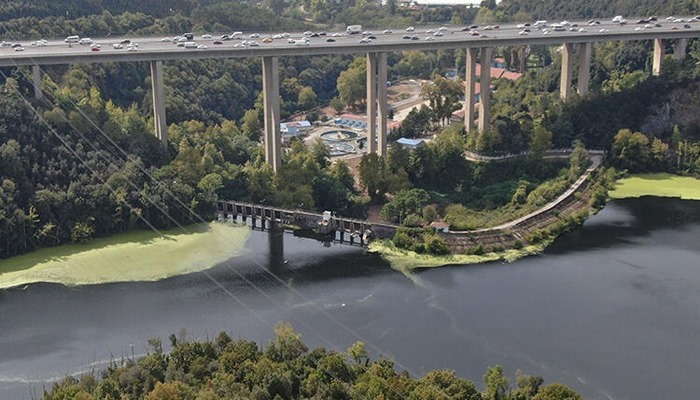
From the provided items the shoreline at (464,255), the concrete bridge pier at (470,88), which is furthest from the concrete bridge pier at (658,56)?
the concrete bridge pier at (470,88)

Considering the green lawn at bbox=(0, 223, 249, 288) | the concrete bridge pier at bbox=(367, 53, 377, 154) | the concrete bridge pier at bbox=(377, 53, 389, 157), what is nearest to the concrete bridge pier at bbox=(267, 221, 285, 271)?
the green lawn at bbox=(0, 223, 249, 288)

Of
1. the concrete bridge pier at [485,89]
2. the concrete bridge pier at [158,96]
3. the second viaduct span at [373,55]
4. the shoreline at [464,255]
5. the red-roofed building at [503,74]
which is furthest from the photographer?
the red-roofed building at [503,74]

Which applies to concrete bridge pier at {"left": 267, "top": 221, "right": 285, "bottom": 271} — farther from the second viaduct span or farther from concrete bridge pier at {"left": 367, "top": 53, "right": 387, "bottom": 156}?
concrete bridge pier at {"left": 367, "top": 53, "right": 387, "bottom": 156}

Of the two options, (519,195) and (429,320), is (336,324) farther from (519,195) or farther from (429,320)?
(519,195)

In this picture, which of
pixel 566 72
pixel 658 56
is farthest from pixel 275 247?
pixel 658 56

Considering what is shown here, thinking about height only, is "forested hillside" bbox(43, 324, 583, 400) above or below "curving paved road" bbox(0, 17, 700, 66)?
below

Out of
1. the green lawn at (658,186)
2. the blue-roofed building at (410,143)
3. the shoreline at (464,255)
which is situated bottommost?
the shoreline at (464,255)

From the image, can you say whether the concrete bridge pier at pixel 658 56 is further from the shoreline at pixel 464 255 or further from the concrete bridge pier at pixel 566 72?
the shoreline at pixel 464 255

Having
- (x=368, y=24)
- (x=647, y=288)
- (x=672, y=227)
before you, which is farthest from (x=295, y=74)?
(x=647, y=288)
